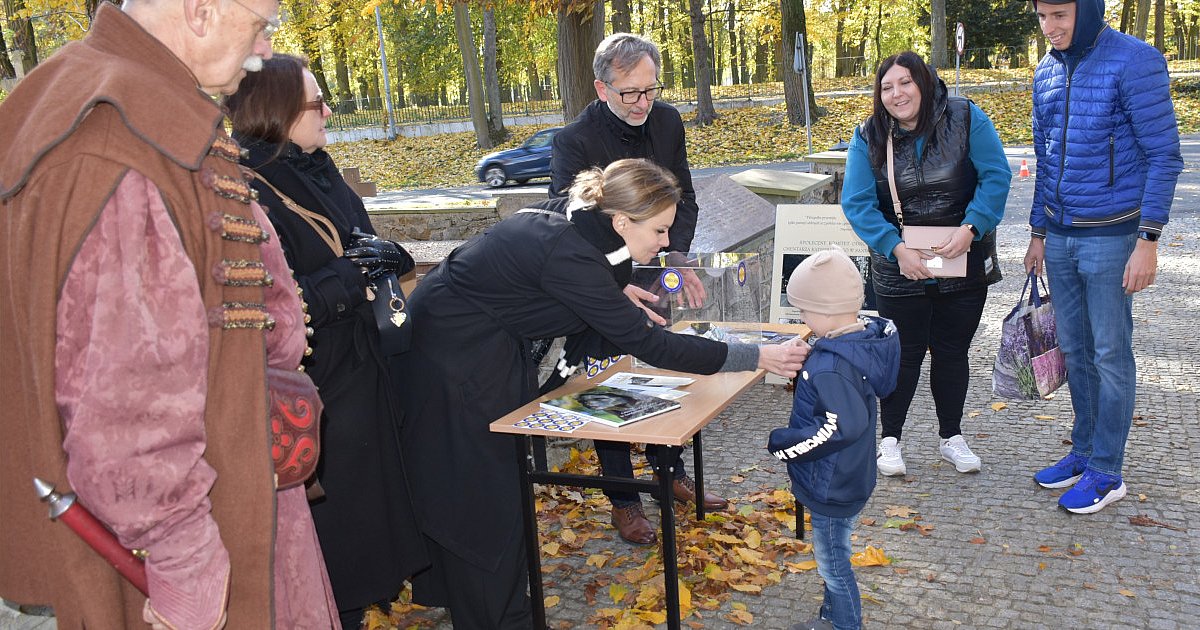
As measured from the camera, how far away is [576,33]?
868cm

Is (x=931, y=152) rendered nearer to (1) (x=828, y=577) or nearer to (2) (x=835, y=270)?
(2) (x=835, y=270)

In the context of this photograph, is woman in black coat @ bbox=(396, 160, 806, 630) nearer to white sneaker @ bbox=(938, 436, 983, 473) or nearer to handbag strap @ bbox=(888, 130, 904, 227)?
handbag strap @ bbox=(888, 130, 904, 227)

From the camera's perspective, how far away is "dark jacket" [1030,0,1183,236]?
4.00m

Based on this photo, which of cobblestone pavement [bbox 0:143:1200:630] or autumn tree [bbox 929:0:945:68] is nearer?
cobblestone pavement [bbox 0:143:1200:630]

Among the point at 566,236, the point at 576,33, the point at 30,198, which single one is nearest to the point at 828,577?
the point at 566,236

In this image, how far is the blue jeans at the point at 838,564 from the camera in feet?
10.9

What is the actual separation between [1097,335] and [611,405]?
93.0 inches

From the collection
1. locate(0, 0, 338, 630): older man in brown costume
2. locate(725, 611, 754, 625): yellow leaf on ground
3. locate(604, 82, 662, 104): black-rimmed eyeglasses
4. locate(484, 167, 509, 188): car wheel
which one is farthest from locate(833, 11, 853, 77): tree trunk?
locate(0, 0, 338, 630): older man in brown costume

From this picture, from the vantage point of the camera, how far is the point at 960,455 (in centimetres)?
498

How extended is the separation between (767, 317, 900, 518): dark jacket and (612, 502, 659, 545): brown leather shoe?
1.26 metres

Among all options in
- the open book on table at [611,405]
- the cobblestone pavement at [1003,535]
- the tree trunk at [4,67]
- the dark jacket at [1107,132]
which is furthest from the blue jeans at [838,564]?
the tree trunk at [4,67]

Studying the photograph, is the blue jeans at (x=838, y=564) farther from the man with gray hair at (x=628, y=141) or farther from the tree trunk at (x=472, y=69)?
the tree trunk at (x=472, y=69)

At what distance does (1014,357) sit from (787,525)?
1.38 metres

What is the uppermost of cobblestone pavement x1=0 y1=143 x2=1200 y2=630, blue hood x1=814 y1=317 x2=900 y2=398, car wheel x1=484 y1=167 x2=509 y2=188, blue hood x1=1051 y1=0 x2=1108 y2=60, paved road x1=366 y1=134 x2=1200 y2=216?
blue hood x1=1051 y1=0 x2=1108 y2=60
